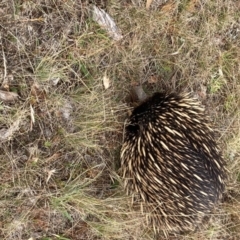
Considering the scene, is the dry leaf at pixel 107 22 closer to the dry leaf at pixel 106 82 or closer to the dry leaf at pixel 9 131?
the dry leaf at pixel 106 82

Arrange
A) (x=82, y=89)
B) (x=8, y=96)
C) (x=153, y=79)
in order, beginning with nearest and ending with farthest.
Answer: (x=8, y=96), (x=82, y=89), (x=153, y=79)

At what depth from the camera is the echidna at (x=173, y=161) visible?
2236mm

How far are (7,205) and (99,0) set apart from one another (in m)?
1.15

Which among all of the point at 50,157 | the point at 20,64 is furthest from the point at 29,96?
the point at 50,157

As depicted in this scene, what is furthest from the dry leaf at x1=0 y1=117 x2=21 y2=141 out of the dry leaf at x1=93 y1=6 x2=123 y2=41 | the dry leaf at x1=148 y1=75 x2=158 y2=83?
the dry leaf at x1=148 y1=75 x2=158 y2=83

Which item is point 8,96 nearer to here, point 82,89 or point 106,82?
point 82,89

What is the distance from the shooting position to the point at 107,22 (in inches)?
94.1

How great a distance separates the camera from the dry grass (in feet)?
7.37

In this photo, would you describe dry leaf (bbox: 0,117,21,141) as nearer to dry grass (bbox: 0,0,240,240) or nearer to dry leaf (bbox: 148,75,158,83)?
dry grass (bbox: 0,0,240,240)

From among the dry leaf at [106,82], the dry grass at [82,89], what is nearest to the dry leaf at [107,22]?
the dry grass at [82,89]

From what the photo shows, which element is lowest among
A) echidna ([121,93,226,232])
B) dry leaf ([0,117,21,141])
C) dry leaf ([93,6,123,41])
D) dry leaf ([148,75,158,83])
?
echidna ([121,93,226,232])

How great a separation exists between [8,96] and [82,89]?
0.38 m

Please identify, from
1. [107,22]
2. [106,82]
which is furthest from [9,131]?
[107,22]

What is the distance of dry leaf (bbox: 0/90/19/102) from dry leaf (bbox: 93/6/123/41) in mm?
570
